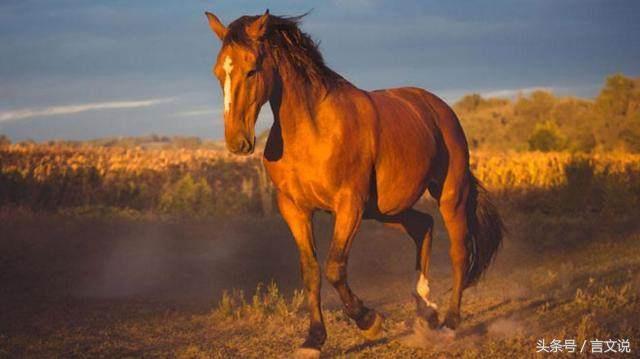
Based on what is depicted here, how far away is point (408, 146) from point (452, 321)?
1.82 meters

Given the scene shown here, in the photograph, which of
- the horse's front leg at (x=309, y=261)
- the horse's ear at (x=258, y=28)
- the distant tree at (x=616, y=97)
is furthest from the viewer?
the distant tree at (x=616, y=97)

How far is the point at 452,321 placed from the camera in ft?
26.0

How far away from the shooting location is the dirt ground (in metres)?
7.46

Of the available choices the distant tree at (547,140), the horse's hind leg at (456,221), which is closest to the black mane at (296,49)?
the horse's hind leg at (456,221)

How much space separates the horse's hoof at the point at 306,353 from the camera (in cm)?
657

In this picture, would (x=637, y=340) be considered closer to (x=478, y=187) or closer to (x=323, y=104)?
(x=478, y=187)

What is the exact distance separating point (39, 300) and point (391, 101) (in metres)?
5.43

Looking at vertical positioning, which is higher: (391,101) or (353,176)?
(391,101)

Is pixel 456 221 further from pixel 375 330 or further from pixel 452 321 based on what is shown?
pixel 375 330

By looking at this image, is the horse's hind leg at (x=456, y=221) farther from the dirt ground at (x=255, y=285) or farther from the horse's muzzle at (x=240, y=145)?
the horse's muzzle at (x=240, y=145)

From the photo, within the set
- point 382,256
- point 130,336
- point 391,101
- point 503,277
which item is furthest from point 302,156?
point 382,256

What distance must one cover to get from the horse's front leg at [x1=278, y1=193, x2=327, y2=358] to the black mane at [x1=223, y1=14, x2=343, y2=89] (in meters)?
1.02

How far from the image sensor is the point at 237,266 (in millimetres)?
13672

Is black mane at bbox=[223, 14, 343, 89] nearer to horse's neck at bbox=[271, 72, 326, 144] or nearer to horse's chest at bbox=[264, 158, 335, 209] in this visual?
horse's neck at bbox=[271, 72, 326, 144]
